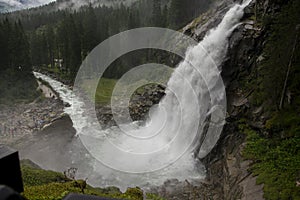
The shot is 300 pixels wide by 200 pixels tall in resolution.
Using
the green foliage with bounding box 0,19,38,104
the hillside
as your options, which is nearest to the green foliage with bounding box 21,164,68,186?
the hillside

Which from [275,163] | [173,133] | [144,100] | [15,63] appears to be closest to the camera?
[275,163]

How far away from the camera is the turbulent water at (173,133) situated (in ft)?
61.1

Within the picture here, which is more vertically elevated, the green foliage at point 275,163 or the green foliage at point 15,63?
the green foliage at point 275,163

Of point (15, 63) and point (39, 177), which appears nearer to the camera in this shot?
point (39, 177)

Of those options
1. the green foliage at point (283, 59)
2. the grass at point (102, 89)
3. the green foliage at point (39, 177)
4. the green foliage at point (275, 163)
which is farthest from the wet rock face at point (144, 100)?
the green foliage at point (39, 177)

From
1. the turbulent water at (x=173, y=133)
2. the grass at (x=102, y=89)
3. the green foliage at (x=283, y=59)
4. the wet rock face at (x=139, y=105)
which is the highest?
the green foliage at (x=283, y=59)

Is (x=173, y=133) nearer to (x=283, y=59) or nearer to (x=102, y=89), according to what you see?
(x=283, y=59)

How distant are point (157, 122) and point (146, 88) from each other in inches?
327

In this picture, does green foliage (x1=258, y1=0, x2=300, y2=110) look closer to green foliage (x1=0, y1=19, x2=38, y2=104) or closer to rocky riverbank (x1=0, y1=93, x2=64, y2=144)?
rocky riverbank (x1=0, y1=93, x2=64, y2=144)

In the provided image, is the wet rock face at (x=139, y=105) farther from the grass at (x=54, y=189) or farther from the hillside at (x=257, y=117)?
the grass at (x=54, y=189)

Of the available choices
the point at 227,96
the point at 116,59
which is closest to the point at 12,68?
the point at 116,59

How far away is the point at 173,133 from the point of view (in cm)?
2369

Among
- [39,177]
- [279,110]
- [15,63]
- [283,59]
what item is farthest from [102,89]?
[39,177]

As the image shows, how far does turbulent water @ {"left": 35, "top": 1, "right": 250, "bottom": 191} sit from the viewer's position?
18.6 m
